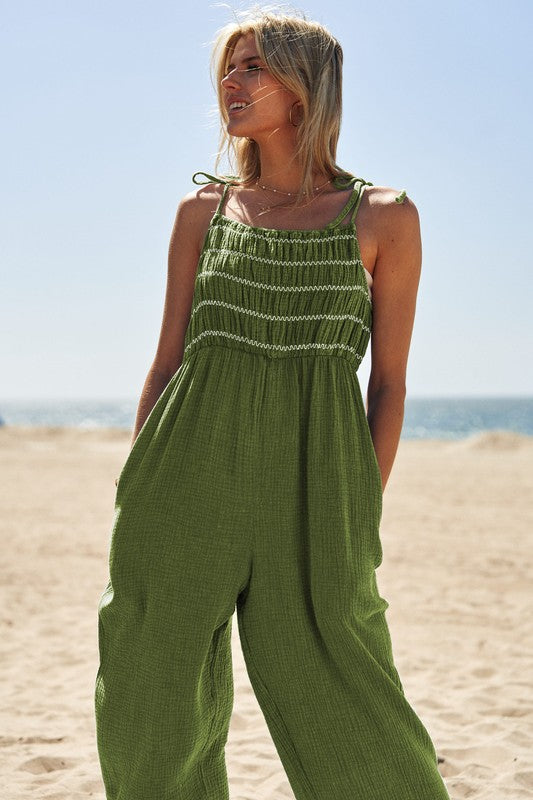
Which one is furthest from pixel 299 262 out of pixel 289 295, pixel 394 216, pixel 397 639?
pixel 397 639

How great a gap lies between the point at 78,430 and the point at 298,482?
90.9 ft

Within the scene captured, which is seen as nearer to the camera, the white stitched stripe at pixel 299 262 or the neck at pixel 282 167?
the white stitched stripe at pixel 299 262

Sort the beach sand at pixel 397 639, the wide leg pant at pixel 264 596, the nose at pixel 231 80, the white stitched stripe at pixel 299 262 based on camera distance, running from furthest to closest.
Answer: the beach sand at pixel 397 639, the nose at pixel 231 80, the white stitched stripe at pixel 299 262, the wide leg pant at pixel 264 596

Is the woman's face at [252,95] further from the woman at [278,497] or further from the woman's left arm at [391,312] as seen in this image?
the woman's left arm at [391,312]

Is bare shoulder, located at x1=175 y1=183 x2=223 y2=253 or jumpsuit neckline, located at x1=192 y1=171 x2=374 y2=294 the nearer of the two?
jumpsuit neckline, located at x1=192 y1=171 x2=374 y2=294

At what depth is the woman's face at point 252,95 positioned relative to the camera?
2.04m

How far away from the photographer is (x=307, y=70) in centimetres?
202

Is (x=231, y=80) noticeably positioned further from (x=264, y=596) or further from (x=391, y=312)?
(x=264, y=596)

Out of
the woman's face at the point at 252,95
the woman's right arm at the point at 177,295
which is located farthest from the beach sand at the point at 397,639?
the woman's face at the point at 252,95

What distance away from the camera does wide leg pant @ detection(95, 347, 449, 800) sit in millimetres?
1832

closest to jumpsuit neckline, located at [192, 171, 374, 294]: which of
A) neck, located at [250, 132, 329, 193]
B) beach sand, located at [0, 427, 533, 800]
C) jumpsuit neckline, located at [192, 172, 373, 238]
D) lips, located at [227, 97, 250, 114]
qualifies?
jumpsuit neckline, located at [192, 172, 373, 238]

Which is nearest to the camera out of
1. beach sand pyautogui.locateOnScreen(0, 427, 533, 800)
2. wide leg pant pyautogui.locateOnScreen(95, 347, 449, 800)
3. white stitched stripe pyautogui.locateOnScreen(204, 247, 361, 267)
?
wide leg pant pyautogui.locateOnScreen(95, 347, 449, 800)

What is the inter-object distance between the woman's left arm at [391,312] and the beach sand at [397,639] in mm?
2026

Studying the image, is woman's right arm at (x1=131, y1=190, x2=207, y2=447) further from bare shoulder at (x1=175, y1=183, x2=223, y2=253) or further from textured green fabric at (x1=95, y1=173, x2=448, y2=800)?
textured green fabric at (x1=95, y1=173, x2=448, y2=800)
